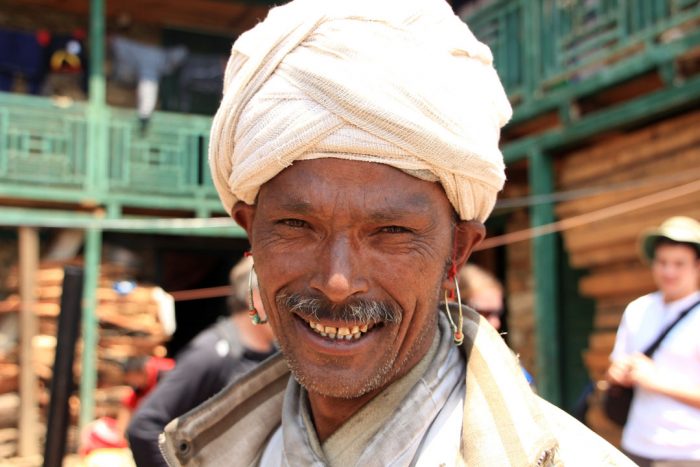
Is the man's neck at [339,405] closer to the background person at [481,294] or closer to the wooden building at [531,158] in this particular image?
the background person at [481,294]

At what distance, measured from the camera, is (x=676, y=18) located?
5.81 m

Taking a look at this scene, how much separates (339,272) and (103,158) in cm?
861

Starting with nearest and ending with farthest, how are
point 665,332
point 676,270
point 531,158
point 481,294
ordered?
point 665,332, point 676,270, point 481,294, point 531,158

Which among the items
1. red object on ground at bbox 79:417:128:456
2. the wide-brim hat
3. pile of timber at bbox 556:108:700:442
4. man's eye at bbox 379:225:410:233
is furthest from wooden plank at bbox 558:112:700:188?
man's eye at bbox 379:225:410:233

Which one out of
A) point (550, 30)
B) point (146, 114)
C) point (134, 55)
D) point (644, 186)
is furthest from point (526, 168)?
point (134, 55)

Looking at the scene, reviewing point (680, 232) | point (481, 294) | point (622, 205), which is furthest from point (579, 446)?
point (622, 205)

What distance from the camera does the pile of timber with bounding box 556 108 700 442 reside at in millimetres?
5762

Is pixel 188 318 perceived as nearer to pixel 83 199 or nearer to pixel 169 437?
pixel 83 199

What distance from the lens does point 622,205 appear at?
19.9ft

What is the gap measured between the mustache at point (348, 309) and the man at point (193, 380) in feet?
5.59

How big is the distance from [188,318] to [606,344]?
737 centimetres

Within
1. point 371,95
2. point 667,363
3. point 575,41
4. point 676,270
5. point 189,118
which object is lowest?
point 667,363

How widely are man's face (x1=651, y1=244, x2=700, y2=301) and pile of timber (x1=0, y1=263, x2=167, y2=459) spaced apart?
6.31 m

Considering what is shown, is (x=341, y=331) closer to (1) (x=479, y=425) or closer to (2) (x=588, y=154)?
(1) (x=479, y=425)
